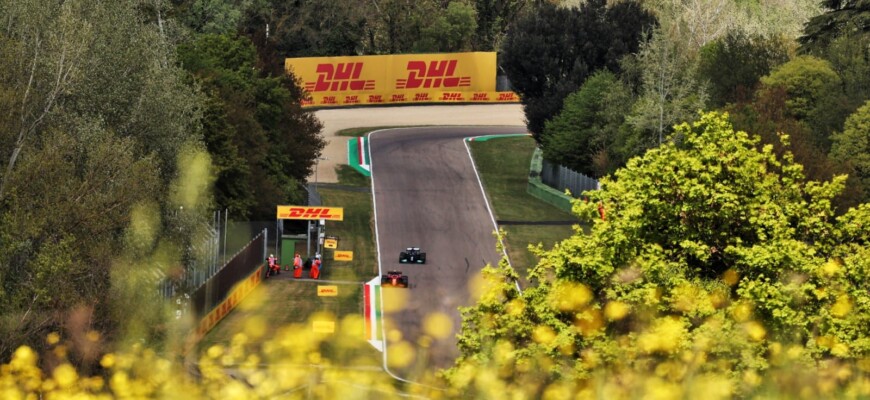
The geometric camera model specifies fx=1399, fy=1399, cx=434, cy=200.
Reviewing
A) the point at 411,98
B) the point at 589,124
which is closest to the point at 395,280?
the point at 589,124

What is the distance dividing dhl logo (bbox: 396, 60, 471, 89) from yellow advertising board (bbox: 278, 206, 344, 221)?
5368cm

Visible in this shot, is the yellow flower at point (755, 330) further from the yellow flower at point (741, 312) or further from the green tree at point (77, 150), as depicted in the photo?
the green tree at point (77, 150)

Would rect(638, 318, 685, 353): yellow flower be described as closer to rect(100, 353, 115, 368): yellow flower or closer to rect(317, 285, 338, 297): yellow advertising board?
rect(100, 353, 115, 368): yellow flower

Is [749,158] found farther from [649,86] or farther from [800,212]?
[649,86]

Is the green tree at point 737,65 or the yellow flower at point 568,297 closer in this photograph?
the yellow flower at point 568,297

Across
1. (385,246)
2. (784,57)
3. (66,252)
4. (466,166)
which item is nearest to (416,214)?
(385,246)

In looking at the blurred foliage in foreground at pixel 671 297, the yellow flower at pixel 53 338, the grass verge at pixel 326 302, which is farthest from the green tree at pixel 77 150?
the grass verge at pixel 326 302

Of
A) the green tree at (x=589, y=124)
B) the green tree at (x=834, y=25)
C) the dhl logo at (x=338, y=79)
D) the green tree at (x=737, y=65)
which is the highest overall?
the green tree at (x=834, y=25)

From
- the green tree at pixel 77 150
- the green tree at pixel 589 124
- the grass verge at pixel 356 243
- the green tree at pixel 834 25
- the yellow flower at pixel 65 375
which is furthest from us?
the green tree at pixel 834 25

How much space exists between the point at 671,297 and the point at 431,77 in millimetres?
83547

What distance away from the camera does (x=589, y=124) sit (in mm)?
83500

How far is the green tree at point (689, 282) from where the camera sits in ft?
107

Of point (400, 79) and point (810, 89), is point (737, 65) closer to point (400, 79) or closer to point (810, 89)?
point (810, 89)

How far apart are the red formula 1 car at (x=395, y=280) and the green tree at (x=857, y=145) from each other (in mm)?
19875
